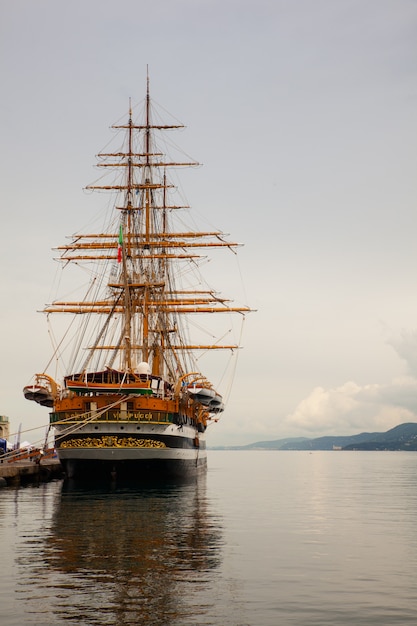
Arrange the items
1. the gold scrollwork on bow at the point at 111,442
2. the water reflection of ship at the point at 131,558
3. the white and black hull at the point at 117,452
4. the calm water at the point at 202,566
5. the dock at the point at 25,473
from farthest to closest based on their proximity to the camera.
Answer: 1. the dock at the point at 25,473
2. the gold scrollwork on bow at the point at 111,442
3. the white and black hull at the point at 117,452
4. the water reflection of ship at the point at 131,558
5. the calm water at the point at 202,566

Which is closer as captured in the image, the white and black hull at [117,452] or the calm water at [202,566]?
the calm water at [202,566]

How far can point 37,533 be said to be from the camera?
27734 millimetres

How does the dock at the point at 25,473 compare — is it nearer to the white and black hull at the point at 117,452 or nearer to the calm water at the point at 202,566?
the white and black hull at the point at 117,452

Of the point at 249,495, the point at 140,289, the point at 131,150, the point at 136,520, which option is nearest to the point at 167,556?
the point at 136,520

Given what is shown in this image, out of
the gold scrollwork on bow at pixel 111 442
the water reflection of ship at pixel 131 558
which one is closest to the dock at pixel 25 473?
the gold scrollwork on bow at pixel 111 442

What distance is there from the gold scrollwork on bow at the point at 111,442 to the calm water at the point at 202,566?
1521 centimetres

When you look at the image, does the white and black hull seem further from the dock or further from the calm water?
the calm water

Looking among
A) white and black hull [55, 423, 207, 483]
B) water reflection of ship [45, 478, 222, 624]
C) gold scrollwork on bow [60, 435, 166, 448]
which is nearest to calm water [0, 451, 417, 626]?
water reflection of ship [45, 478, 222, 624]

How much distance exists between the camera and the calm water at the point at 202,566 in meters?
15.8

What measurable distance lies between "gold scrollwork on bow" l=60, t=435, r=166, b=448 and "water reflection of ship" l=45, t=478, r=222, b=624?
50.5 feet

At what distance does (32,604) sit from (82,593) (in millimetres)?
1235

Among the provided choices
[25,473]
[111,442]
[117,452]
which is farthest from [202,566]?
[25,473]

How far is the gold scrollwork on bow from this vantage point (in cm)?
5531

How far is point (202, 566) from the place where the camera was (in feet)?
68.6
